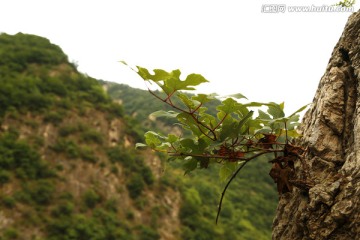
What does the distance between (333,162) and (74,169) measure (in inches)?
598

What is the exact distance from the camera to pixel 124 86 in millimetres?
52281

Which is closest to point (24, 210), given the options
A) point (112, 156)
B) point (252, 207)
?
point (112, 156)

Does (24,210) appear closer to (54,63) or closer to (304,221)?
(54,63)

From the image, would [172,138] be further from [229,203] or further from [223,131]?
[229,203]

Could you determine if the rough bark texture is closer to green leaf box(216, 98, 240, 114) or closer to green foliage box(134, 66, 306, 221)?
green foliage box(134, 66, 306, 221)

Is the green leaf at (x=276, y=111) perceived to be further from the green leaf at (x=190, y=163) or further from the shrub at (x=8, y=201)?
the shrub at (x=8, y=201)

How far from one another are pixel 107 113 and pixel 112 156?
3.13 meters

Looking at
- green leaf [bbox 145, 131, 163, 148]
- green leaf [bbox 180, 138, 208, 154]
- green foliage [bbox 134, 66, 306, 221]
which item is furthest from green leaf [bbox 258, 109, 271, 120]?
green leaf [bbox 145, 131, 163, 148]

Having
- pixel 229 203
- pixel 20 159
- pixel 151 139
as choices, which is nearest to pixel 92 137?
pixel 20 159

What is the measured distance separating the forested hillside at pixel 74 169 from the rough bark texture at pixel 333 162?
12.2 meters

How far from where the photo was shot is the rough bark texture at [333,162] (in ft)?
4.22

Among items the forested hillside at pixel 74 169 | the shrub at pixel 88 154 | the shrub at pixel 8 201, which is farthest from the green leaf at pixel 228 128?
the shrub at pixel 88 154

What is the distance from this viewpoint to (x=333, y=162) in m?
1.53

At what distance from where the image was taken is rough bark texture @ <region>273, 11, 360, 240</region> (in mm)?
1287
